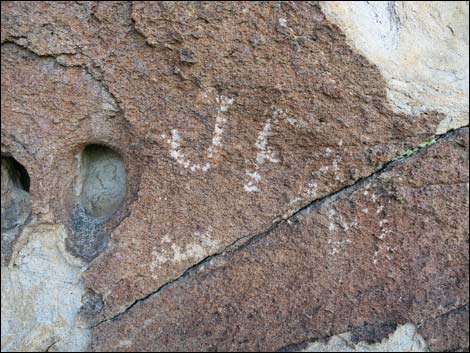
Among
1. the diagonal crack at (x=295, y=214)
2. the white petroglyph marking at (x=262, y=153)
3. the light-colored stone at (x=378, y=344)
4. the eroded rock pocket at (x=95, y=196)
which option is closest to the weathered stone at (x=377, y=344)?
the light-colored stone at (x=378, y=344)

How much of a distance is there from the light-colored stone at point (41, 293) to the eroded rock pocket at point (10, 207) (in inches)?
0.8

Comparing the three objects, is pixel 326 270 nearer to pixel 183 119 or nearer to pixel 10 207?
pixel 183 119

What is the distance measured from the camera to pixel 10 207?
0.94 meters

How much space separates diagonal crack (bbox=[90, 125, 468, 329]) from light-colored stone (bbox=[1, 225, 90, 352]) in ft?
0.24

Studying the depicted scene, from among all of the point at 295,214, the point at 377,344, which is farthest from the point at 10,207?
the point at 377,344

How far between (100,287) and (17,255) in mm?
188

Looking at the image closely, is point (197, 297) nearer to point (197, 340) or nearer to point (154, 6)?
point (197, 340)

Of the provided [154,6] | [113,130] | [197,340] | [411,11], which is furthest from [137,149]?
[411,11]

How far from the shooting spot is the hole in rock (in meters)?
0.97

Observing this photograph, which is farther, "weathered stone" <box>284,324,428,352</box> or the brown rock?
"weathered stone" <box>284,324,428,352</box>

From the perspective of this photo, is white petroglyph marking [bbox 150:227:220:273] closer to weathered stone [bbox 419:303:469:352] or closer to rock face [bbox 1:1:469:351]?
rock face [bbox 1:1:469:351]

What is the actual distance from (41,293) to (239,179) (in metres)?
0.49

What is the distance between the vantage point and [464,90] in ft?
3.04

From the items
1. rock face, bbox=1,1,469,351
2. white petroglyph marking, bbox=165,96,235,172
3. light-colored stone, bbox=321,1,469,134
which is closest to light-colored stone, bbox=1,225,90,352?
rock face, bbox=1,1,469,351
